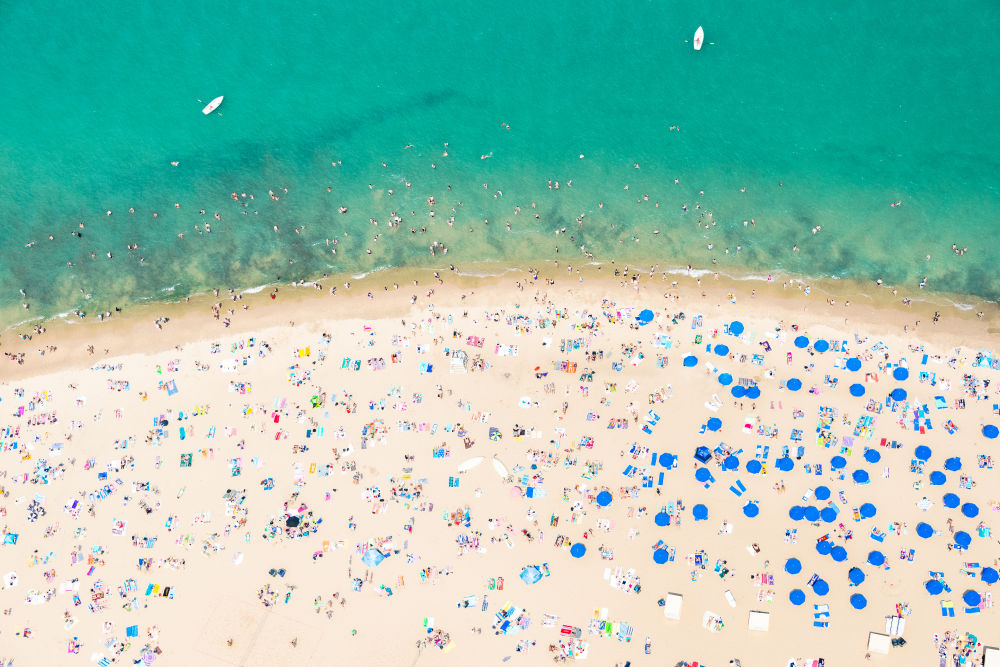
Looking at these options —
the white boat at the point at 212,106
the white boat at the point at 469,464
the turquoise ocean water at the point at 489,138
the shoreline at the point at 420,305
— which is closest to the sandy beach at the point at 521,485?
the white boat at the point at 469,464

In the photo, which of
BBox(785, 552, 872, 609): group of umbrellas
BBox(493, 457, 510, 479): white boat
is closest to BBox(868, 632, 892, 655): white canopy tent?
BBox(785, 552, 872, 609): group of umbrellas

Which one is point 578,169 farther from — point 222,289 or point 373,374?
point 222,289

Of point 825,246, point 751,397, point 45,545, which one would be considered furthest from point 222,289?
point 825,246

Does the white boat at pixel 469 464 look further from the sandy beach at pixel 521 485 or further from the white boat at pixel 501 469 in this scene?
the white boat at pixel 501 469

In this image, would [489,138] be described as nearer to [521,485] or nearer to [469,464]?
[469,464]

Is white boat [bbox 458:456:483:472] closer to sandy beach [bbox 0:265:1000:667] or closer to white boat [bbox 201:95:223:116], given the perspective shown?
sandy beach [bbox 0:265:1000:667]

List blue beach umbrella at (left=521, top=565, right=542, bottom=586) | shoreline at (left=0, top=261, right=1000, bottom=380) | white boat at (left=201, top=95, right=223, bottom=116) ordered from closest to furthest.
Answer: blue beach umbrella at (left=521, top=565, right=542, bottom=586) < shoreline at (left=0, top=261, right=1000, bottom=380) < white boat at (left=201, top=95, right=223, bottom=116)
